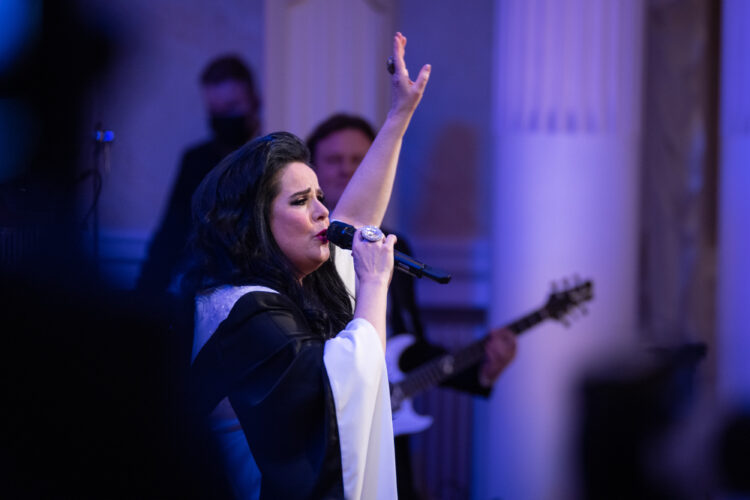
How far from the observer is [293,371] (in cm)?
144

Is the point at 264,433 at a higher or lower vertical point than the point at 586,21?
lower

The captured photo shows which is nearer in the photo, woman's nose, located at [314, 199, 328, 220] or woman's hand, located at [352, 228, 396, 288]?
woman's hand, located at [352, 228, 396, 288]

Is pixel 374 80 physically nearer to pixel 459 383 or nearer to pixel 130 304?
pixel 459 383

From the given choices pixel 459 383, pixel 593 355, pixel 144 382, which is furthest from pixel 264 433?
pixel 593 355

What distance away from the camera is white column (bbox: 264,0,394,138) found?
349 cm

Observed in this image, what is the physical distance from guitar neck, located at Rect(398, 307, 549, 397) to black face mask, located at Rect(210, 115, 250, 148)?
109cm

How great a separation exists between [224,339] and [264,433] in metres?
0.18

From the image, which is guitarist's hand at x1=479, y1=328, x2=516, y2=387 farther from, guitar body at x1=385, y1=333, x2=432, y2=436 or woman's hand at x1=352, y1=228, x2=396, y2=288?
woman's hand at x1=352, y1=228, x2=396, y2=288

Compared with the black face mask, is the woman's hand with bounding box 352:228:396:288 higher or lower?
lower

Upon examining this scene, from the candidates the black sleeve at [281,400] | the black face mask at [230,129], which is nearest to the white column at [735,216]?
the black face mask at [230,129]

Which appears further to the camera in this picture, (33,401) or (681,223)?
(681,223)

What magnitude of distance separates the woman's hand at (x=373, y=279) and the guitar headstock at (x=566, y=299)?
1.52 m

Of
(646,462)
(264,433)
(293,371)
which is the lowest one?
(646,462)

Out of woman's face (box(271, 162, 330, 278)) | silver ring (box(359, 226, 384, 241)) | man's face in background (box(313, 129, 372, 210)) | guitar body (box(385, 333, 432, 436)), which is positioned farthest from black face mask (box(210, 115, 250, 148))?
silver ring (box(359, 226, 384, 241))
